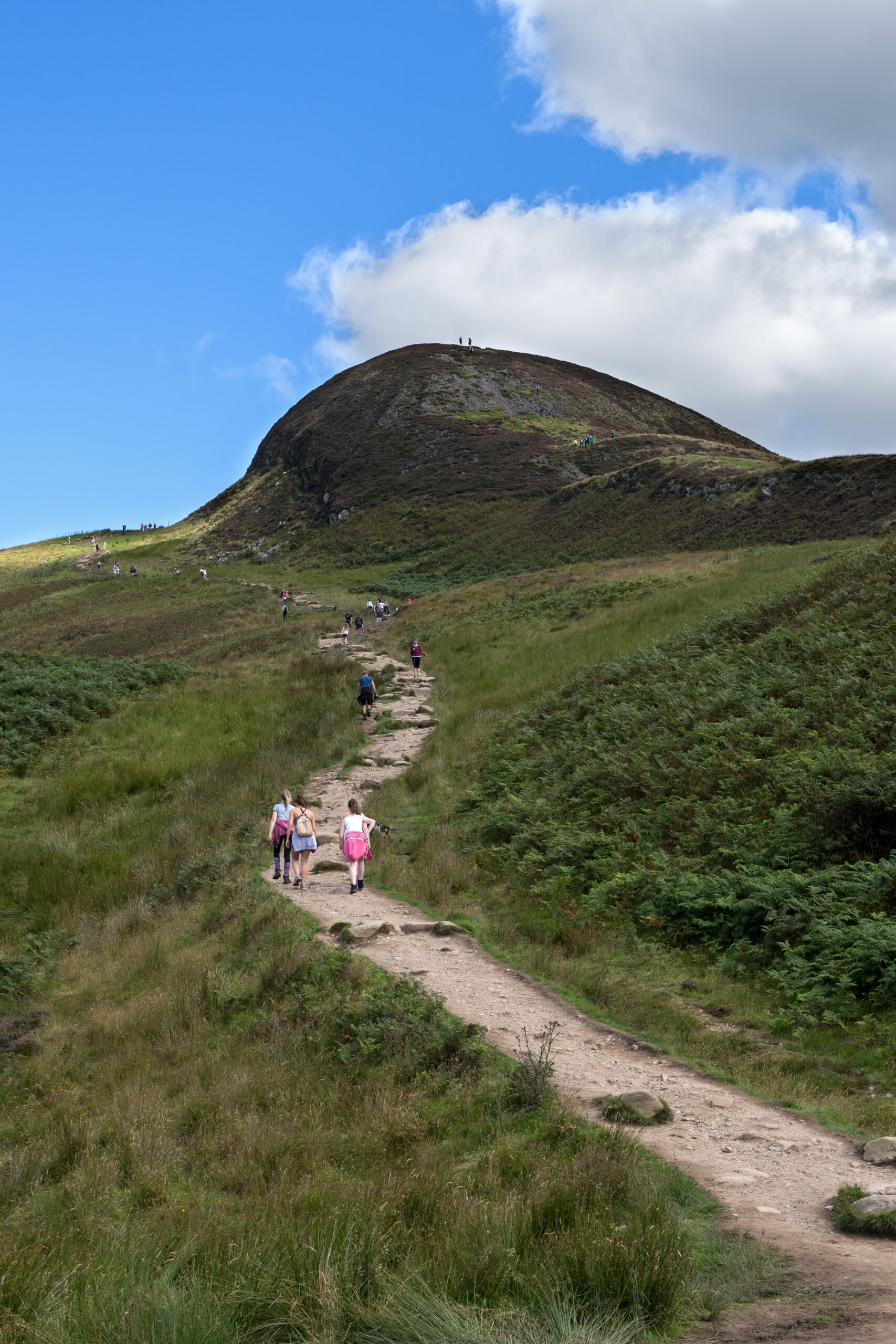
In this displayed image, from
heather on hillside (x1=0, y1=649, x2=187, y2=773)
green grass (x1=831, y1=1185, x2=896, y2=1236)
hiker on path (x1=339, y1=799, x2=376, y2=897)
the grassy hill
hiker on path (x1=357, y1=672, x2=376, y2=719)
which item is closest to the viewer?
the grassy hill

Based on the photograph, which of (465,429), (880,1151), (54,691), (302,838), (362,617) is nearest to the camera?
(880,1151)

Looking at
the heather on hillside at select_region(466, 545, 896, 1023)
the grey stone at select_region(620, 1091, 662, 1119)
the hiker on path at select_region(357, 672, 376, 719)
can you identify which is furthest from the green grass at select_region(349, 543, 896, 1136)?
the hiker on path at select_region(357, 672, 376, 719)

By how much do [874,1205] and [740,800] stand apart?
28.0 ft

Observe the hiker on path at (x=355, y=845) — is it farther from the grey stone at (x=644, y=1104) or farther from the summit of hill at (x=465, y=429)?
the summit of hill at (x=465, y=429)

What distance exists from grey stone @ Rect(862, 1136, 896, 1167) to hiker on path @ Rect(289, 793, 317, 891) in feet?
29.8

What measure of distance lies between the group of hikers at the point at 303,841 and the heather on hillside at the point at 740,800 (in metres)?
2.23

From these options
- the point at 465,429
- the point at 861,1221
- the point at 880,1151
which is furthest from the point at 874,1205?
the point at 465,429

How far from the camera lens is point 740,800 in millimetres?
13445

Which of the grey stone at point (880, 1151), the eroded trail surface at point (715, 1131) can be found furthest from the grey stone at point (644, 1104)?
the grey stone at point (880, 1151)

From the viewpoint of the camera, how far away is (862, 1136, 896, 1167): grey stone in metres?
6.02

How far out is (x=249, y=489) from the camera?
11400 cm

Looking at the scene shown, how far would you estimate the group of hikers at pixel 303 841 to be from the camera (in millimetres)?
13641

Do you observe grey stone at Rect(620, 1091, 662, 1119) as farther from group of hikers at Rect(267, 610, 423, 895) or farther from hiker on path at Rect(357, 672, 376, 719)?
hiker on path at Rect(357, 672, 376, 719)

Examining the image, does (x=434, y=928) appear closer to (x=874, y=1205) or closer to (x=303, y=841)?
(x=303, y=841)
